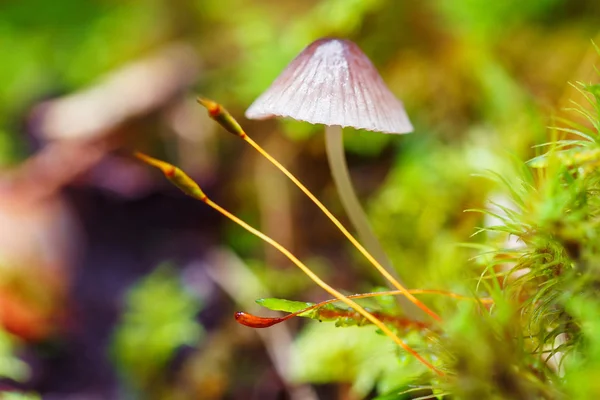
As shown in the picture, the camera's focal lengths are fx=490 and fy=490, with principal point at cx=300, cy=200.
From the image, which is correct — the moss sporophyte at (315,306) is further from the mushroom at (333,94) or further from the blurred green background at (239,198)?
the blurred green background at (239,198)

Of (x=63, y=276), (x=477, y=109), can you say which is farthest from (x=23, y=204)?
(x=477, y=109)

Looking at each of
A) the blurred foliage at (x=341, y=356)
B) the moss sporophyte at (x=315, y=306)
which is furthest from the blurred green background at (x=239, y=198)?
the moss sporophyte at (x=315, y=306)

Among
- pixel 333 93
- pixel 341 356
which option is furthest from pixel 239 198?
pixel 333 93

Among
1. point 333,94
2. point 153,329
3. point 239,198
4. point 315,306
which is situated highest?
point 333,94

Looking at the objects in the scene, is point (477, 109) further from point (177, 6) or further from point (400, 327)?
point (177, 6)

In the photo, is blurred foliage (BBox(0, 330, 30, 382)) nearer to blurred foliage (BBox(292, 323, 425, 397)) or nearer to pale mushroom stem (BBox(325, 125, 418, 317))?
blurred foliage (BBox(292, 323, 425, 397))

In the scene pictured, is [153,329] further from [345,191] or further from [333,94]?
[333,94]
